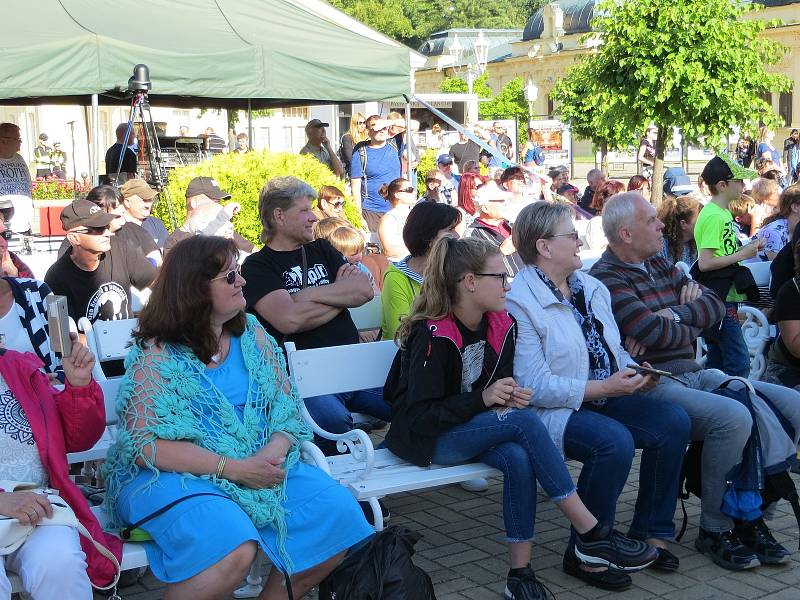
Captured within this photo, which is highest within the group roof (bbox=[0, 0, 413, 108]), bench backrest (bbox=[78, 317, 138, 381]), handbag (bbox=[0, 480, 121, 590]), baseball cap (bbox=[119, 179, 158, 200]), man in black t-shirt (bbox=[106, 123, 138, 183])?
roof (bbox=[0, 0, 413, 108])

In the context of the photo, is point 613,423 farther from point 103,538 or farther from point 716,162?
point 716,162

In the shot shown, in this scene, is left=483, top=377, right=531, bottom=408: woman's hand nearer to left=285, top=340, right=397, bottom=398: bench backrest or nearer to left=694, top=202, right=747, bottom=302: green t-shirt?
left=285, top=340, right=397, bottom=398: bench backrest

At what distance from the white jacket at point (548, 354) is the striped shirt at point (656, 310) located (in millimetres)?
441

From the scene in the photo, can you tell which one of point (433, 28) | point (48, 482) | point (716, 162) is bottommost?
point (48, 482)

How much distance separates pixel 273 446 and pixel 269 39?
6.48 meters

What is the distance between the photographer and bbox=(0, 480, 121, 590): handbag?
9.87 feet

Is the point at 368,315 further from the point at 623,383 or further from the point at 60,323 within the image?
the point at 60,323

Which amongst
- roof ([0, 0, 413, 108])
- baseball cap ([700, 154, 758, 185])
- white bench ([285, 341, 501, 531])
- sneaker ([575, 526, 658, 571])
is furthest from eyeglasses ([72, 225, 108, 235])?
baseball cap ([700, 154, 758, 185])

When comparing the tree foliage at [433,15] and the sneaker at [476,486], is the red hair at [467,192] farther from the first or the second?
the tree foliage at [433,15]

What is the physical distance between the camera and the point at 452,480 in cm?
404

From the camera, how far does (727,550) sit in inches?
169

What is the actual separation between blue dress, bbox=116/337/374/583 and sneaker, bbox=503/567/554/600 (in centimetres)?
79

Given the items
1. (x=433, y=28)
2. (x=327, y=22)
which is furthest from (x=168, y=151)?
(x=433, y=28)

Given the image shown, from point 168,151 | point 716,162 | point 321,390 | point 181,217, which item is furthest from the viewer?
point 168,151
